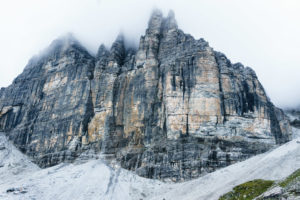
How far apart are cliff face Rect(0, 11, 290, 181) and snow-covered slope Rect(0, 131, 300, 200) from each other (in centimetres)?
547

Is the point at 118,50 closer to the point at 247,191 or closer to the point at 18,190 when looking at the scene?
the point at 18,190

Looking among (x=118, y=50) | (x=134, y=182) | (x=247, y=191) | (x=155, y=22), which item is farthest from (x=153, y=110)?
(x=247, y=191)

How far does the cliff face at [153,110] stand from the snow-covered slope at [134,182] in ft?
18.0

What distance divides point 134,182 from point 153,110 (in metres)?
24.4

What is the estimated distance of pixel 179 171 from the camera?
244 feet

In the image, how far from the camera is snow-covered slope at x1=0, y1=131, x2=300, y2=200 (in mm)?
56375

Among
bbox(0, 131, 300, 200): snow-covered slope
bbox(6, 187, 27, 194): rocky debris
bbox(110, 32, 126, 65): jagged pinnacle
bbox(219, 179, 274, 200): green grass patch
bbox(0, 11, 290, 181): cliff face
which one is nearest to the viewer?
bbox(219, 179, 274, 200): green grass patch

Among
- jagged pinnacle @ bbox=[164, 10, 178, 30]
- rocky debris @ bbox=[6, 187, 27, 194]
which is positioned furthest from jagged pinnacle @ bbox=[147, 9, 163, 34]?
rocky debris @ bbox=[6, 187, 27, 194]

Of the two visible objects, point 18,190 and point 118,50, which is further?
point 118,50

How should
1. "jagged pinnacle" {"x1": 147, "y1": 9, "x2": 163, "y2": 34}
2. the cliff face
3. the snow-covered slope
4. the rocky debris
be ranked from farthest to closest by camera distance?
"jagged pinnacle" {"x1": 147, "y1": 9, "x2": 163, "y2": 34} → the cliff face → the rocky debris → the snow-covered slope

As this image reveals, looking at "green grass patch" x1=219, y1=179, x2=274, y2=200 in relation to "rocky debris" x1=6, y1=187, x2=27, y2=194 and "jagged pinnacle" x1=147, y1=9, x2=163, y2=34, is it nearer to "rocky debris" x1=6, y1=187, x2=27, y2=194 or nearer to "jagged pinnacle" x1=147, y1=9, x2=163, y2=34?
"rocky debris" x1=6, y1=187, x2=27, y2=194

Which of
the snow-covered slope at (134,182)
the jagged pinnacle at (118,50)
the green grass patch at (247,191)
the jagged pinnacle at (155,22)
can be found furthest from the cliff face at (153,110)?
the green grass patch at (247,191)

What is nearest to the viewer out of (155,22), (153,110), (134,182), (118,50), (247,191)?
(247,191)

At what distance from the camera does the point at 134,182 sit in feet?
243
